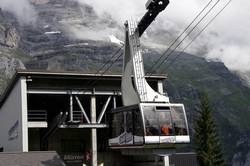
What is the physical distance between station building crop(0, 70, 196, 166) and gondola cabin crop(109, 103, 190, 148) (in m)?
7.72

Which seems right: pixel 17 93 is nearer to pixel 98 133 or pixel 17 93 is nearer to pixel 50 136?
pixel 50 136

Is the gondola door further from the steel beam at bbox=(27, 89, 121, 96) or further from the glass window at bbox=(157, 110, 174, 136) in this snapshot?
the steel beam at bbox=(27, 89, 121, 96)

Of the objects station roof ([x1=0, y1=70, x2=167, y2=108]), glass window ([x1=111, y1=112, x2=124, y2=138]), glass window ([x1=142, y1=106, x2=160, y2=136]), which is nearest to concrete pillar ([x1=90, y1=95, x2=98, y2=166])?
station roof ([x1=0, y1=70, x2=167, y2=108])

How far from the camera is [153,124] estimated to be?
1084 inches

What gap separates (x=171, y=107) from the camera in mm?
28750

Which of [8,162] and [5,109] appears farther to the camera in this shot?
[5,109]

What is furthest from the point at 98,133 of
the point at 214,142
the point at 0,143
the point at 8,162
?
the point at 214,142

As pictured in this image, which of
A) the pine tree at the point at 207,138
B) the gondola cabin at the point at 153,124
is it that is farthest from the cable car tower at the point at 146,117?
the pine tree at the point at 207,138

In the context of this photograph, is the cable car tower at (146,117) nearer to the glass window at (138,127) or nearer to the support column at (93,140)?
the glass window at (138,127)

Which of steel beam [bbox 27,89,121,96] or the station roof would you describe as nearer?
the station roof

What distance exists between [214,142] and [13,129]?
3792 cm

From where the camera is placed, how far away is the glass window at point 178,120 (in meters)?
28.4

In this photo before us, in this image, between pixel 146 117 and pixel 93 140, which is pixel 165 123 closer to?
pixel 146 117

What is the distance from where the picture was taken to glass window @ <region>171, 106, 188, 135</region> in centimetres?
2844
